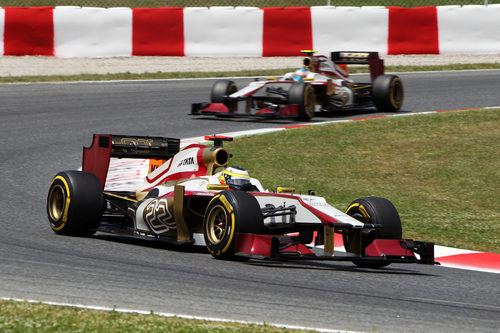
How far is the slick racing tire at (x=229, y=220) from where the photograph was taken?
23.8ft

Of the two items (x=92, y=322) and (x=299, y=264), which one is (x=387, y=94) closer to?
(x=299, y=264)

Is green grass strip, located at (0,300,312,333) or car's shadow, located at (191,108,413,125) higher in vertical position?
car's shadow, located at (191,108,413,125)

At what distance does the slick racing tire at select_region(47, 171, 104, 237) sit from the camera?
27.8 ft

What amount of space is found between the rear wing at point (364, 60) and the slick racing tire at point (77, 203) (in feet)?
33.2

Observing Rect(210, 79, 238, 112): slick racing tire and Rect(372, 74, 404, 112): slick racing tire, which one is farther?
Rect(372, 74, 404, 112): slick racing tire

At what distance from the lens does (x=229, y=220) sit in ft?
23.9

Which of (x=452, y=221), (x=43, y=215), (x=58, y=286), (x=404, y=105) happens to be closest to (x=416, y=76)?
(x=404, y=105)

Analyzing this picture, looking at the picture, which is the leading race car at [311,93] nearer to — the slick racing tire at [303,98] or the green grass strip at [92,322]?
the slick racing tire at [303,98]

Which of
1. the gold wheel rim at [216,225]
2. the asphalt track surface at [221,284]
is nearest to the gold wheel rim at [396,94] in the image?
the asphalt track surface at [221,284]

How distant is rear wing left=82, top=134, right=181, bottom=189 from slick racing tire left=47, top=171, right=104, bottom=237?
66 cm

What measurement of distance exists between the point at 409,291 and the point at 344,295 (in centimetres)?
59

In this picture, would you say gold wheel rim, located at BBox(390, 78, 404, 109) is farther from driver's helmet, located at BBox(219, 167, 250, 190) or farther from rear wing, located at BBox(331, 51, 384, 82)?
driver's helmet, located at BBox(219, 167, 250, 190)

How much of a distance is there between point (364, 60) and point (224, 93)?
3.07m

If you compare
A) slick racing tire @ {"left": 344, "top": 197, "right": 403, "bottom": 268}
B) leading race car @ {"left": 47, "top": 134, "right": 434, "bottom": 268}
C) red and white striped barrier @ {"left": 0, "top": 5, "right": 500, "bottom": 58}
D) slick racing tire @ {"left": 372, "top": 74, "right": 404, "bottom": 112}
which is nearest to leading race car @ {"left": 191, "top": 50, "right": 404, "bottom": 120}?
slick racing tire @ {"left": 372, "top": 74, "right": 404, "bottom": 112}
